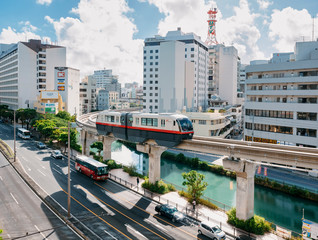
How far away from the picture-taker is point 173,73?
287 ft

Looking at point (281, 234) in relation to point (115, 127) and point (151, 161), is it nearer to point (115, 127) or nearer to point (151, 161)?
point (151, 161)

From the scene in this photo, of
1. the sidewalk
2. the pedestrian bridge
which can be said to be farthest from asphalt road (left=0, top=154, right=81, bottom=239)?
the pedestrian bridge

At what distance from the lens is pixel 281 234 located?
75.8 ft

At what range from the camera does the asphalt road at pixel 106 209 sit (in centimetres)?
2256

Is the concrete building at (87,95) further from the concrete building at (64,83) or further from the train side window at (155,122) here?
the train side window at (155,122)

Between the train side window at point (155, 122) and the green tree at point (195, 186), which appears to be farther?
the train side window at point (155, 122)

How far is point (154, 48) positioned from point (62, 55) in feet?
131

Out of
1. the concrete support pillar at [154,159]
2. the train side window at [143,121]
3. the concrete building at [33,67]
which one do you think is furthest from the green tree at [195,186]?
the concrete building at [33,67]

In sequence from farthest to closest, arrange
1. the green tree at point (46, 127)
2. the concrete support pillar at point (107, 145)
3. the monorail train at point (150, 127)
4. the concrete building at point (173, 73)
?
the concrete building at point (173, 73)
the green tree at point (46, 127)
the concrete support pillar at point (107, 145)
the monorail train at point (150, 127)

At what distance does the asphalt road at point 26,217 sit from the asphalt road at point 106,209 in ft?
5.77

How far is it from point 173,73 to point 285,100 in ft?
146

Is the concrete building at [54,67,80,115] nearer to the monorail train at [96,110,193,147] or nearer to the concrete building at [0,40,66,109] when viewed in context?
the concrete building at [0,40,66,109]

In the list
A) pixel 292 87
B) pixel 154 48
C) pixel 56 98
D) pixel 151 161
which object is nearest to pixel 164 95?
pixel 154 48

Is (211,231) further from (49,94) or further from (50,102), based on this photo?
(50,102)
